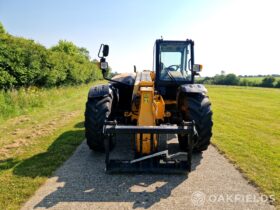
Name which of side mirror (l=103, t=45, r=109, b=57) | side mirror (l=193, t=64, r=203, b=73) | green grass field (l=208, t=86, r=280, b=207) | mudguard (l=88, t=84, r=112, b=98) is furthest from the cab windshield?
green grass field (l=208, t=86, r=280, b=207)

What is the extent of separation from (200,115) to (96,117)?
197 cm

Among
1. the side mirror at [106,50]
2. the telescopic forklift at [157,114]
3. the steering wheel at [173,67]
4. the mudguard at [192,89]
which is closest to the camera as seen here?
the telescopic forklift at [157,114]

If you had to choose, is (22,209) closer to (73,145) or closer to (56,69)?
(73,145)

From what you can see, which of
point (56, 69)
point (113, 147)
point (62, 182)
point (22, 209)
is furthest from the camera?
point (56, 69)

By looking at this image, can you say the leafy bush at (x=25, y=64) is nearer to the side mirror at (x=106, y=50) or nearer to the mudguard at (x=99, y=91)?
the mudguard at (x=99, y=91)

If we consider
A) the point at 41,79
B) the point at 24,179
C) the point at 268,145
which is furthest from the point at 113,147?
the point at 41,79

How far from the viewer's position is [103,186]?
436 cm

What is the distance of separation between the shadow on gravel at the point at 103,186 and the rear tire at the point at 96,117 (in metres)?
0.51

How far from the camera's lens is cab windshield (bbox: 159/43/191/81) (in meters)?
6.42

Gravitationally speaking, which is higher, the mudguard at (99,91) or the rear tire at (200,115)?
the mudguard at (99,91)

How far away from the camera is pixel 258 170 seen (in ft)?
16.9

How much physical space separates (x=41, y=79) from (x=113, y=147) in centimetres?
1179

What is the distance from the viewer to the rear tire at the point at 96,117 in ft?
17.6

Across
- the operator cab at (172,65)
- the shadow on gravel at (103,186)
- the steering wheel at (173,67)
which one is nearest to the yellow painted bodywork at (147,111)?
the shadow on gravel at (103,186)
